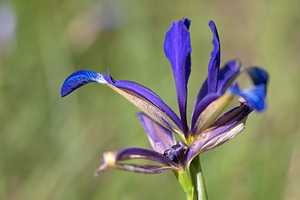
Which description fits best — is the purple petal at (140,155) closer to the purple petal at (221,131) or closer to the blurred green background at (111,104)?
the purple petal at (221,131)

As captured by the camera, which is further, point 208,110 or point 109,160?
point 208,110

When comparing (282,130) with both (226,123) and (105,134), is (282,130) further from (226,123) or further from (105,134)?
(226,123)

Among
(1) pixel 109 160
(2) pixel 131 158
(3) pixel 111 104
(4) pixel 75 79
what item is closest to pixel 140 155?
(2) pixel 131 158

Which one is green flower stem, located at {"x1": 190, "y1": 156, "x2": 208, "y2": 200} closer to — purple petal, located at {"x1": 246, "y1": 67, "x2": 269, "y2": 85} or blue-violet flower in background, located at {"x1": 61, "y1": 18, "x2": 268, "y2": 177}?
blue-violet flower in background, located at {"x1": 61, "y1": 18, "x2": 268, "y2": 177}

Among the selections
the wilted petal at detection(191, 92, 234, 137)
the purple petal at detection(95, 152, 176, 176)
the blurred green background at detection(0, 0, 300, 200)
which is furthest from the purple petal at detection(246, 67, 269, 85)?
the blurred green background at detection(0, 0, 300, 200)

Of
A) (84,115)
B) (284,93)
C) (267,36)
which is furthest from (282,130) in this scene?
(84,115)

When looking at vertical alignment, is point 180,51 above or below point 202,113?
above

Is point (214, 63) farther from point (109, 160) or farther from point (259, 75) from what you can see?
point (109, 160)

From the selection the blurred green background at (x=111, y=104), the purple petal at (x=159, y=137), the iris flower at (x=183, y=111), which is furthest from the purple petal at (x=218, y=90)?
the blurred green background at (x=111, y=104)
